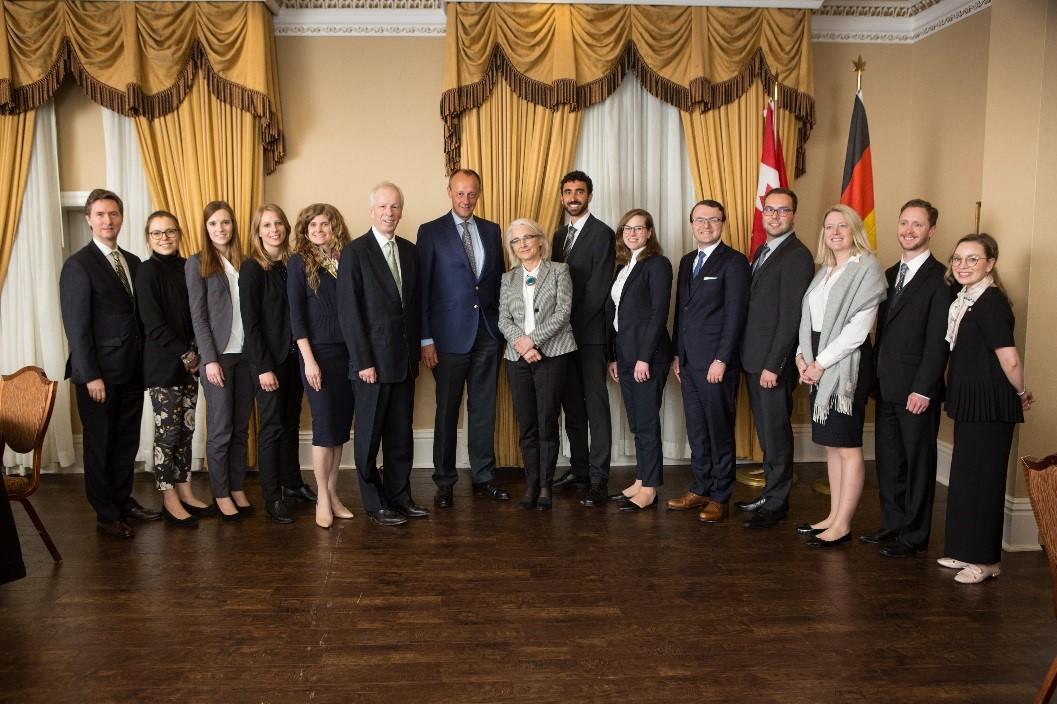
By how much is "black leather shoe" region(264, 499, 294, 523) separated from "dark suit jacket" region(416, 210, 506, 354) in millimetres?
1217

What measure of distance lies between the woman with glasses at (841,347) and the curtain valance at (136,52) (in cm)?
353

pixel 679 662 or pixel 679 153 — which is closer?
pixel 679 662

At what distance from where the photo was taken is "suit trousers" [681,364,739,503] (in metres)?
4.71

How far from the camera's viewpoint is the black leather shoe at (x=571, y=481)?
5.28m

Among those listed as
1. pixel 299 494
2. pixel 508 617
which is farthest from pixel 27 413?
Result: pixel 508 617

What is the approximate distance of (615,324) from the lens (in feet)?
16.4

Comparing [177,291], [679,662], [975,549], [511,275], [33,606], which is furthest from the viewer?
[511,275]

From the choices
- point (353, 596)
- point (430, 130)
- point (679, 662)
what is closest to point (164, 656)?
point (353, 596)

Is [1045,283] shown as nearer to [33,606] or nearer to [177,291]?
[177,291]

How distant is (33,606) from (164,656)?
836 mm

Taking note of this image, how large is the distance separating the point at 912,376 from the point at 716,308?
1.06m

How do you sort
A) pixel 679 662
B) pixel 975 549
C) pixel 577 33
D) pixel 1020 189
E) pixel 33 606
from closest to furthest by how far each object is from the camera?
pixel 679 662, pixel 33 606, pixel 975 549, pixel 1020 189, pixel 577 33

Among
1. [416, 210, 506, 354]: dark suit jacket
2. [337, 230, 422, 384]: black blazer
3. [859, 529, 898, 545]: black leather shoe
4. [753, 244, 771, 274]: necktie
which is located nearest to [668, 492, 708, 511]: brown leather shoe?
[859, 529, 898, 545]: black leather shoe

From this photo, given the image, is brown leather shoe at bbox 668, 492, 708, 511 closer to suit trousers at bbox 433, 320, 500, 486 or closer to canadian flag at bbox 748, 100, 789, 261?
suit trousers at bbox 433, 320, 500, 486
